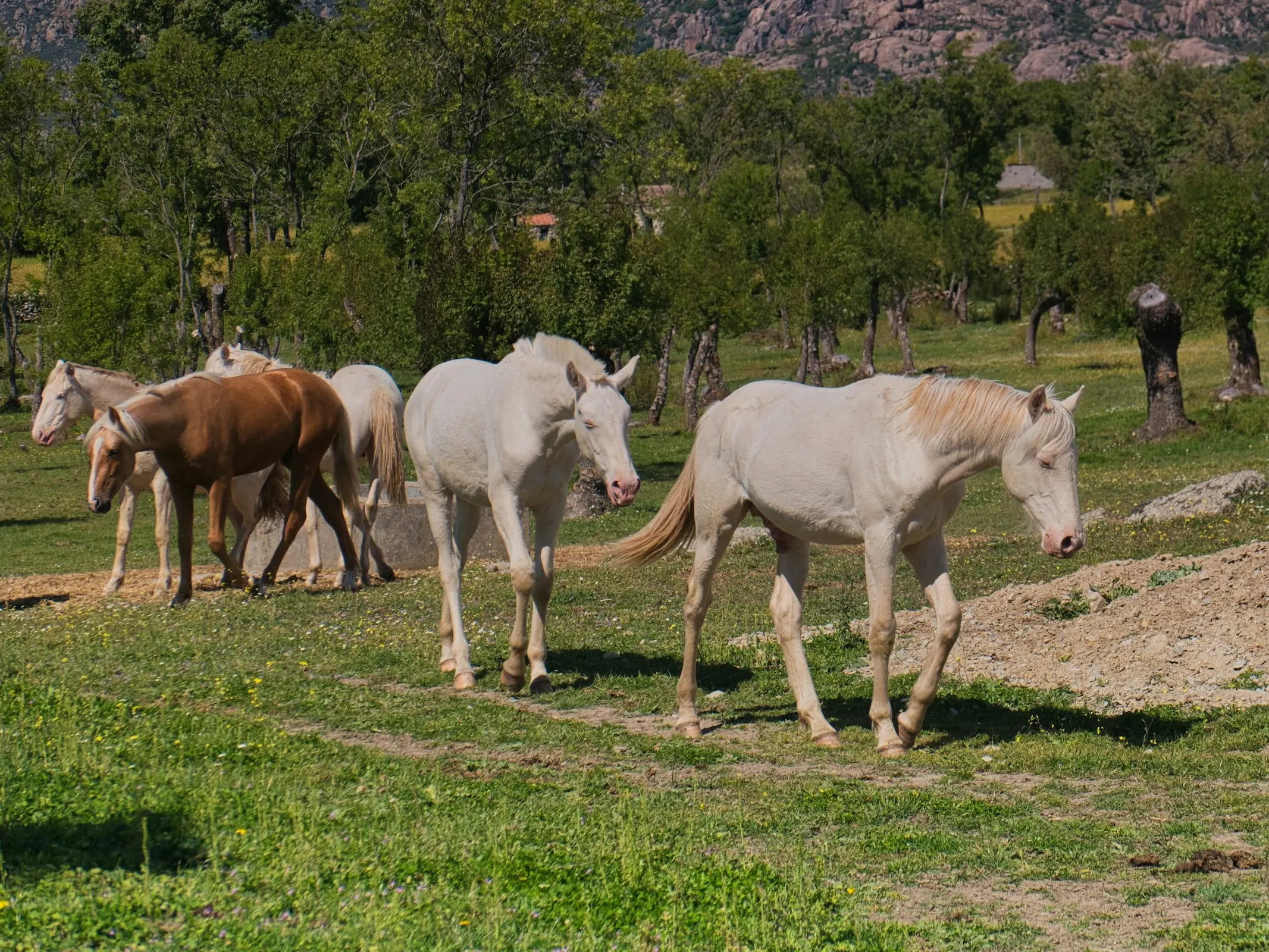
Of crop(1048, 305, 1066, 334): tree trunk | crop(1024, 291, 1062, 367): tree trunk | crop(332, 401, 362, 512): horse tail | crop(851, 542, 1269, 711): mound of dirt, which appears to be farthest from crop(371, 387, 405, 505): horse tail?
crop(1048, 305, 1066, 334): tree trunk

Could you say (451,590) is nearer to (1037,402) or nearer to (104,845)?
(1037,402)

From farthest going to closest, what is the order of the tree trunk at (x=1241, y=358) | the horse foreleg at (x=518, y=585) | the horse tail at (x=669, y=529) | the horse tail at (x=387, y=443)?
the tree trunk at (x=1241, y=358) → the horse tail at (x=387, y=443) → the horse foreleg at (x=518, y=585) → the horse tail at (x=669, y=529)

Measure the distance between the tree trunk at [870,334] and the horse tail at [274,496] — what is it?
37523mm

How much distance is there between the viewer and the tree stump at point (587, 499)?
26.0 m

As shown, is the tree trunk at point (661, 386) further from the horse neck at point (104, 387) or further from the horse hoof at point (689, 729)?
the horse hoof at point (689, 729)

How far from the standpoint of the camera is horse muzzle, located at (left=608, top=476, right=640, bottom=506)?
991 cm

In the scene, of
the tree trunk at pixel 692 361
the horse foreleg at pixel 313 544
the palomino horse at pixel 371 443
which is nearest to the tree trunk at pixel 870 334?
the tree trunk at pixel 692 361

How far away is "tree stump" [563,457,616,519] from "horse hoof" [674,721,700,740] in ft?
53.0

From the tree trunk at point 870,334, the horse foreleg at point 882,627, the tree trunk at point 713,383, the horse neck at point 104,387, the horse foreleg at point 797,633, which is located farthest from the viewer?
the tree trunk at point 870,334

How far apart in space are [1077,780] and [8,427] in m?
40.9

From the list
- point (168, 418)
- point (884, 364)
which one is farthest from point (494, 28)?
point (884, 364)

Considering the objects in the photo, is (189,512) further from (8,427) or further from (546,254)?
(8,427)

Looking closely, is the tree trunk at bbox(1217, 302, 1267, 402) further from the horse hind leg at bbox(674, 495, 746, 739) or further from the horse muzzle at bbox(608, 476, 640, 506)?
the horse muzzle at bbox(608, 476, 640, 506)

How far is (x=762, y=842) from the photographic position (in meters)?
6.74
